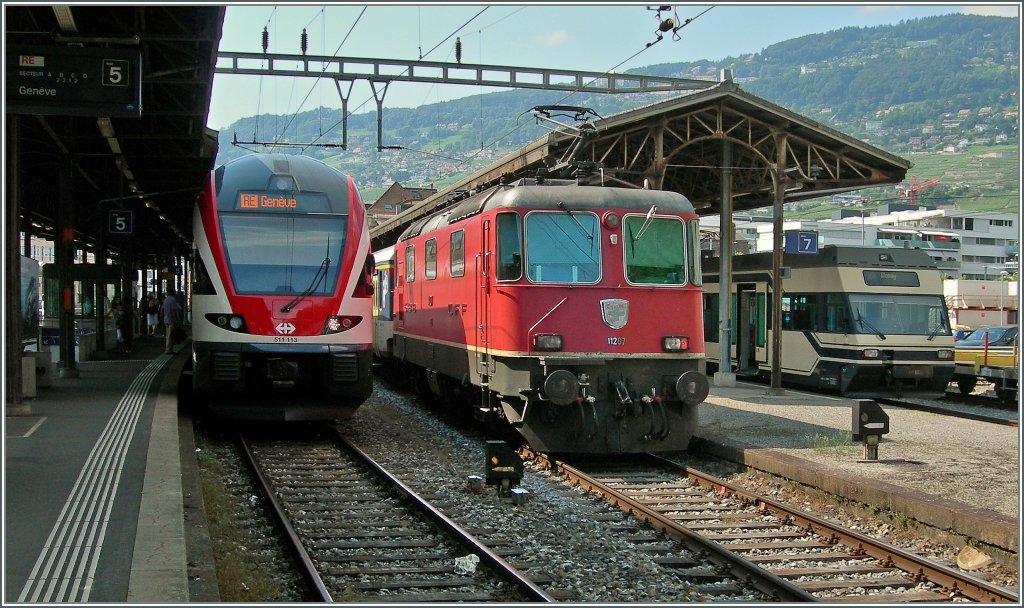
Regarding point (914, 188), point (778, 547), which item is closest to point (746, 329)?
point (778, 547)

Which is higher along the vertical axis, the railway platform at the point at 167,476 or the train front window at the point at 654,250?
the train front window at the point at 654,250

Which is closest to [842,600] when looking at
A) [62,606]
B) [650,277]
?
[62,606]

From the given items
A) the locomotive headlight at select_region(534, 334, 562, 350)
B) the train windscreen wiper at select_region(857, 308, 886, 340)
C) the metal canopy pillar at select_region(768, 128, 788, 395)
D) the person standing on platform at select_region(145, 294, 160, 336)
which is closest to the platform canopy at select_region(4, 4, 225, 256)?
the locomotive headlight at select_region(534, 334, 562, 350)

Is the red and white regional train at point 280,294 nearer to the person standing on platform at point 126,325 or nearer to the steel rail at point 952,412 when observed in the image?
the steel rail at point 952,412

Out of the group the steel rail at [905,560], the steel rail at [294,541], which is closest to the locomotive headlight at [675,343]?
the steel rail at [905,560]

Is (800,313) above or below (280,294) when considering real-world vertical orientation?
below

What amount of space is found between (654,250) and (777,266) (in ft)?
23.9

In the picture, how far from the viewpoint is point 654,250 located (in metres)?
11.5

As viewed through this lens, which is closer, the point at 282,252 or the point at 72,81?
the point at 72,81

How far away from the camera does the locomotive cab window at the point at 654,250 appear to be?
1136 centimetres

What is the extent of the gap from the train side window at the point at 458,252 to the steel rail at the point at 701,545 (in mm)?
3186

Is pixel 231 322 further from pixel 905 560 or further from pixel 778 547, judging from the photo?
pixel 905 560

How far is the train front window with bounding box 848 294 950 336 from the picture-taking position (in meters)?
18.1

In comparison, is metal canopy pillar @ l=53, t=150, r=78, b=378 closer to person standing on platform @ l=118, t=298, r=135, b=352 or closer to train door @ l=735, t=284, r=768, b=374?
person standing on platform @ l=118, t=298, r=135, b=352
